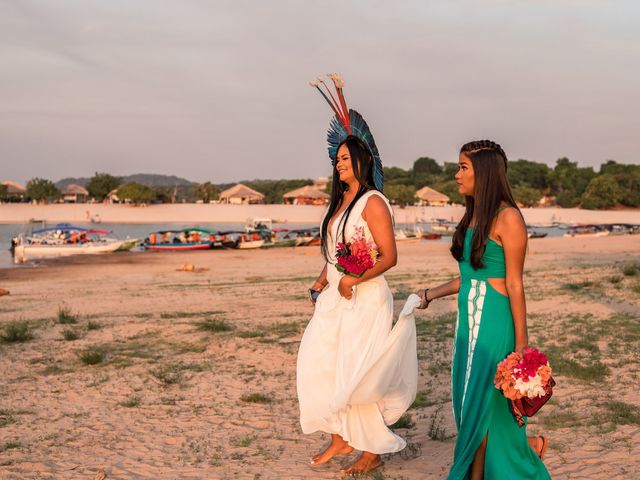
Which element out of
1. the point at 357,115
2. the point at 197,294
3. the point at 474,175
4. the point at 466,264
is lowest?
the point at 197,294

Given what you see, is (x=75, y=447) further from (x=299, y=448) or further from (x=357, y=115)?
(x=357, y=115)

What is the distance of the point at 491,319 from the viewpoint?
3.38 m

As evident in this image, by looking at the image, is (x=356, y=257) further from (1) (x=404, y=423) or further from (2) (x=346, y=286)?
(1) (x=404, y=423)

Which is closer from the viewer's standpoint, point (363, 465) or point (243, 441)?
point (363, 465)

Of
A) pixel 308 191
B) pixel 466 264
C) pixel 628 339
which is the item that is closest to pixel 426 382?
pixel 628 339

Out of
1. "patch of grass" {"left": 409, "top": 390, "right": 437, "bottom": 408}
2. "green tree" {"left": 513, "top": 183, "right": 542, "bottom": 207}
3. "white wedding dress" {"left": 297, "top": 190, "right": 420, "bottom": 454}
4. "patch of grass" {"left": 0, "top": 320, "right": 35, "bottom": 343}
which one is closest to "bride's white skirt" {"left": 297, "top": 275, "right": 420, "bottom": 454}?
"white wedding dress" {"left": 297, "top": 190, "right": 420, "bottom": 454}

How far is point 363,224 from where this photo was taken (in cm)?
440

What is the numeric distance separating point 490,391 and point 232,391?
410 cm

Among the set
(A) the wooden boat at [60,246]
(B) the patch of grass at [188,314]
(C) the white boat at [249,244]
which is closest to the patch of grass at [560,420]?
(B) the patch of grass at [188,314]

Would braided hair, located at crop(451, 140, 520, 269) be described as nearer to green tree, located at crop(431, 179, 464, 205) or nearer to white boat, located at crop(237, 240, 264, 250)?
white boat, located at crop(237, 240, 264, 250)

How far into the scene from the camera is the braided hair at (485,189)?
132 inches

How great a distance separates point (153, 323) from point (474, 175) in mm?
8424

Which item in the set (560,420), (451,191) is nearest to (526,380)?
(560,420)

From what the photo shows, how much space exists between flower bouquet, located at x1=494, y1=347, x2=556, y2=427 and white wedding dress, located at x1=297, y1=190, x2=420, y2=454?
3.61ft
